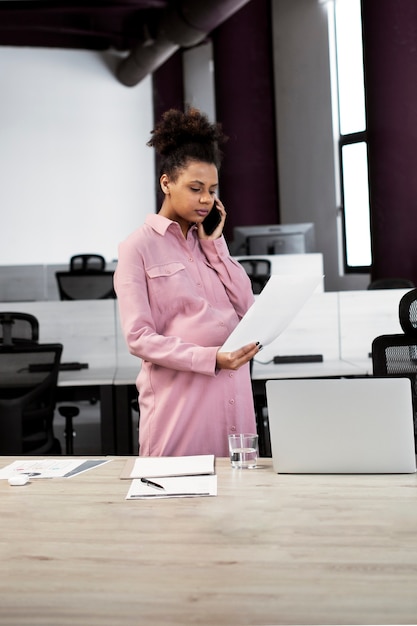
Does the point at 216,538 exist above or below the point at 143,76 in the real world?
below

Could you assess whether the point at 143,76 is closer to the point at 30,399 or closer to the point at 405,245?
the point at 405,245

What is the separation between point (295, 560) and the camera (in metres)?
1.10

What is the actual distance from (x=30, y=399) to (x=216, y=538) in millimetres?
2452

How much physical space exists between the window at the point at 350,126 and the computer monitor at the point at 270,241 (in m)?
1.94

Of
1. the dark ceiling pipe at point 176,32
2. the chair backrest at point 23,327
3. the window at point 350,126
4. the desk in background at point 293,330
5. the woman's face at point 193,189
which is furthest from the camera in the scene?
the window at point 350,126

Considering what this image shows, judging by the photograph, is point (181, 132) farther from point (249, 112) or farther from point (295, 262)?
point (249, 112)

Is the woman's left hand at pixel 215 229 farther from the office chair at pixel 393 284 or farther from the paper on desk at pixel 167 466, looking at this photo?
the office chair at pixel 393 284

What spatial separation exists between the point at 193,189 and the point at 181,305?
29 cm

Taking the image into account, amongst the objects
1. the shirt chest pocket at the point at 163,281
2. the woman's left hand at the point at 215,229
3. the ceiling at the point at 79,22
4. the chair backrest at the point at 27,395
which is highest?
the ceiling at the point at 79,22

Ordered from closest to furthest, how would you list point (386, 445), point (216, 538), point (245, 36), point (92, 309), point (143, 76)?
1. point (216, 538)
2. point (386, 445)
3. point (92, 309)
4. point (245, 36)
5. point (143, 76)

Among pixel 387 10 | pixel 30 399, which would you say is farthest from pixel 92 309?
pixel 387 10

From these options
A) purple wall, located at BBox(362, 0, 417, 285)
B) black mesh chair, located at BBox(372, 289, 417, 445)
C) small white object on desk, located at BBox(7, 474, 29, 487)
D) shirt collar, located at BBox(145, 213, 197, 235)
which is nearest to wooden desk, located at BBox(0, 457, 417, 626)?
small white object on desk, located at BBox(7, 474, 29, 487)

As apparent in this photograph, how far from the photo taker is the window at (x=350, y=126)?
876cm

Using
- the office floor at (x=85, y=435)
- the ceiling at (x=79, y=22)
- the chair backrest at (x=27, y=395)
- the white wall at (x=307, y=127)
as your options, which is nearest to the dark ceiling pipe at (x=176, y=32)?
the ceiling at (x=79, y=22)
